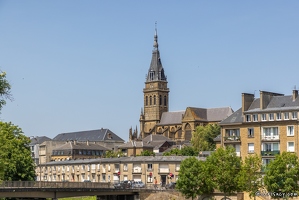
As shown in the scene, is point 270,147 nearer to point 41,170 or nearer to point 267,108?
point 267,108

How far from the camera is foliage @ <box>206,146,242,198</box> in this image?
78.8 metres

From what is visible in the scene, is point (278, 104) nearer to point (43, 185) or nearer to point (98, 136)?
point (43, 185)

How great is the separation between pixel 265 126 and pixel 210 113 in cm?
10421

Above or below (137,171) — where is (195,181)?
below

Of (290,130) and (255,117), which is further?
(255,117)

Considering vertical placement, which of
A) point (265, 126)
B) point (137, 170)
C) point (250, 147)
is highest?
point (265, 126)

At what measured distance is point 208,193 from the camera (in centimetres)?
8281

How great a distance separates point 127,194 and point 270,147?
20188 millimetres

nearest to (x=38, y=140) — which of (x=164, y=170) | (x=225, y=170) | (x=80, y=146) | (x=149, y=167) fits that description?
(x=80, y=146)

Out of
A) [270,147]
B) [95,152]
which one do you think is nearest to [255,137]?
[270,147]

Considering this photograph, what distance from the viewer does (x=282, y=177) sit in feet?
241

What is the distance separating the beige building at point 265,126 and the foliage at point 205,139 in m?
55.1

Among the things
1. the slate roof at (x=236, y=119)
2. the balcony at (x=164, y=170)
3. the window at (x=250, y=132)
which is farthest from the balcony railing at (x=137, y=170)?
the window at (x=250, y=132)

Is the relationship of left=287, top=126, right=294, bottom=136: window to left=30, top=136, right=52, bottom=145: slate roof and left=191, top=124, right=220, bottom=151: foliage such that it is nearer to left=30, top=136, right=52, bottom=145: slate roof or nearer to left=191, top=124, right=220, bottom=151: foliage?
left=191, top=124, right=220, bottom=151: foliage
